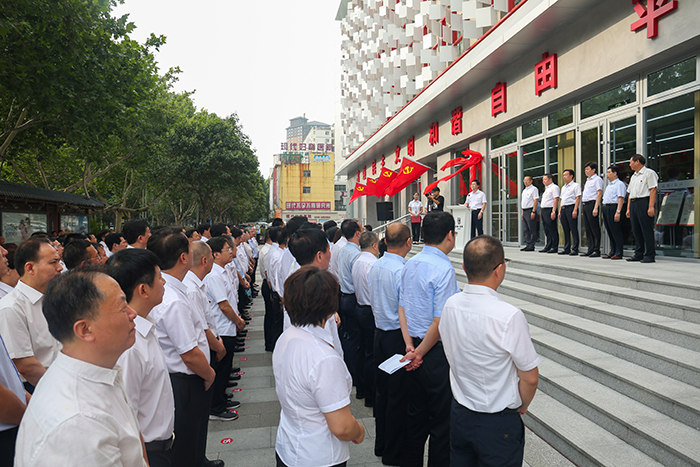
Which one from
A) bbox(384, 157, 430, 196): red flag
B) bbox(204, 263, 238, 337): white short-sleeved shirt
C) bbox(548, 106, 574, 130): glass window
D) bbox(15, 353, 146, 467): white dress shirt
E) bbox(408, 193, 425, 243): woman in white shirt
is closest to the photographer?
bbox(15, 353, 146, 467): white dress shirt

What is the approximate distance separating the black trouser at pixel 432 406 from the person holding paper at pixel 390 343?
0.17 m

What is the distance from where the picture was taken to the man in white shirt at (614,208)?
6309 mm

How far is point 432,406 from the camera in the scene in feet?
8.95

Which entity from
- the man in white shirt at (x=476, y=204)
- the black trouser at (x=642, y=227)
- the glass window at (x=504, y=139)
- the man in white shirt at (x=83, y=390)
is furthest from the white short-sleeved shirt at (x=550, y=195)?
the man in white shirt at (x=83, y=390)

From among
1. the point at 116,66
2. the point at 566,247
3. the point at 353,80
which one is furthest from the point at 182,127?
the point at 566,247

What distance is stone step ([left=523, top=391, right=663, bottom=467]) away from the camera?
260 cm

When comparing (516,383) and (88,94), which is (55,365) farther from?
(88,94)

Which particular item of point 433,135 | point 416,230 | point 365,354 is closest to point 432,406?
point 365,354

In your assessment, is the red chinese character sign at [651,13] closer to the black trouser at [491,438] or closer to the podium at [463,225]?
the podium at [463,225]

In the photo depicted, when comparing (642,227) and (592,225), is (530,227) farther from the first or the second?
(642,227)

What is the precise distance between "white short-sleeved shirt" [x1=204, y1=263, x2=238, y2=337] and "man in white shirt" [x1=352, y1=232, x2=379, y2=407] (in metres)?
1.26

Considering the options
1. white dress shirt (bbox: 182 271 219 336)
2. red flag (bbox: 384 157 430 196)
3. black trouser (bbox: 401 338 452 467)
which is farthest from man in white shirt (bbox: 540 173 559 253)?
white dress shirt (bbox: 182 271 219 336)

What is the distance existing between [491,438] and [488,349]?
0.41 metres

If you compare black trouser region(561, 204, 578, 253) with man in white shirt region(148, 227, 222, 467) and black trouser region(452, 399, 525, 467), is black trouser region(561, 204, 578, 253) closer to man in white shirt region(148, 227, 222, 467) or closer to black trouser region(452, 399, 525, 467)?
black trouser region(452, 399, 525, 467)
